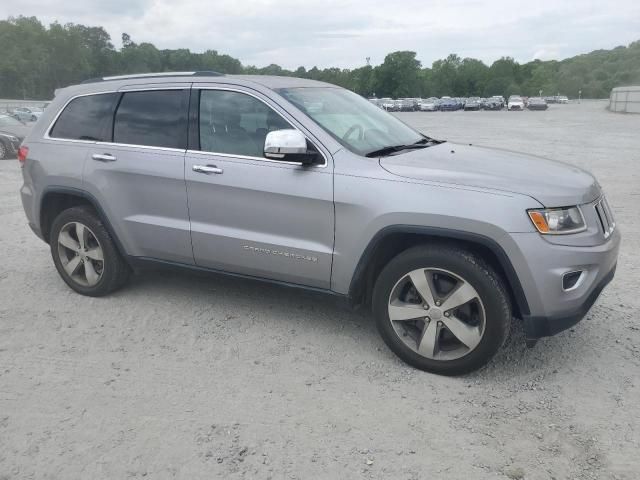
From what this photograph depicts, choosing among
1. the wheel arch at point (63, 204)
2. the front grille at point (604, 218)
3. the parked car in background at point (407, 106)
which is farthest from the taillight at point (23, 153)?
the parked car in background at point (407, 106)

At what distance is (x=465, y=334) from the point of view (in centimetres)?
341

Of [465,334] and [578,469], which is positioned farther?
[465,334]

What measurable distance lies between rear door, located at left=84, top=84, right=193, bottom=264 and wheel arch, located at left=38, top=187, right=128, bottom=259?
0.07 m

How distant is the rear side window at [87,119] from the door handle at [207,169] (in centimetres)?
97

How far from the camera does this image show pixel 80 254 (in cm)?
484

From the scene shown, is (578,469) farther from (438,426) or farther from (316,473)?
(316,473)

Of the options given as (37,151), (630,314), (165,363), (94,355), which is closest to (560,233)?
(630,314)

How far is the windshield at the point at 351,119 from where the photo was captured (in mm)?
3908

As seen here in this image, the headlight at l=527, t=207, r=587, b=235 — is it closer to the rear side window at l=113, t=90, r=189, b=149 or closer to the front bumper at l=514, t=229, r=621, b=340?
the front bumper at l=514, t=229, r=621, b=340

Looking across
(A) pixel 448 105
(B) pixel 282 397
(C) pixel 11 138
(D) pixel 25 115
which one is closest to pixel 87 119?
(B) pixel 282 397

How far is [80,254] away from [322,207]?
2.35m

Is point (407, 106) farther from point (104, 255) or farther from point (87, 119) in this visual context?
point (104, 255)

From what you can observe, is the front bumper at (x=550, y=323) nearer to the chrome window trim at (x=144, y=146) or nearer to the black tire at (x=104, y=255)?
the chrome window trim at (x=144, y=146)

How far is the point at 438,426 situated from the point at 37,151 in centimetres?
391
